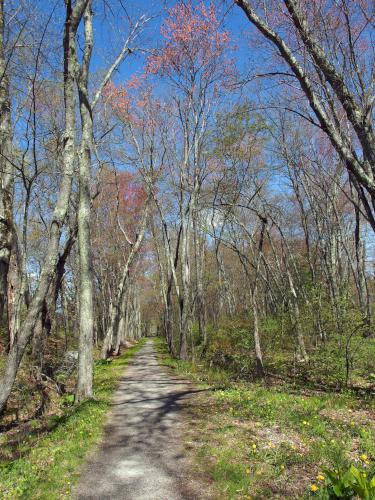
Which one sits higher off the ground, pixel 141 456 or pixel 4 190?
pixel 4 190

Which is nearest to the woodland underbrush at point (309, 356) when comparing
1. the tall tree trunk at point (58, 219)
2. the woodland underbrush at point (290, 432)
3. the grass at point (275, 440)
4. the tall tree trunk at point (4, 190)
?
the woodland underbrush at point (290, 432)

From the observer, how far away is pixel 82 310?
8.77m

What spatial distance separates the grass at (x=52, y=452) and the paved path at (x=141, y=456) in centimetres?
20

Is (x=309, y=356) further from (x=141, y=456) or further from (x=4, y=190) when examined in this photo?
(x=4, y=190)

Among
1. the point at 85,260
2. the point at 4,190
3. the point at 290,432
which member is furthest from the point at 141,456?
the point at 4,190

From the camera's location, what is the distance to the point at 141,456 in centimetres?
521

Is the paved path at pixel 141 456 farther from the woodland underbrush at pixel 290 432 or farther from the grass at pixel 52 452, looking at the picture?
the woodland underbrush at pixel 290 432

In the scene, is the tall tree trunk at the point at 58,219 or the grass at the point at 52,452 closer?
the grass at the point at 52,452

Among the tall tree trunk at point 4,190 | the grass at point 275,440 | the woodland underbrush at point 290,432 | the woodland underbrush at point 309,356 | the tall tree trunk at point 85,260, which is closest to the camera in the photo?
the woodland underbrush at point 290,432

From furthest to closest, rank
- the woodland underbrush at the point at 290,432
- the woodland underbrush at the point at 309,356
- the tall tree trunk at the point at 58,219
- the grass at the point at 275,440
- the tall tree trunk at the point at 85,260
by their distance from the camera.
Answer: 1. the woodland underbrush at the point at 309,356
2. the tall tree trunk at the point at 85,260
3. the tall tree trunk at the point at 58,219
4. the grass at the point at 275,440
5. the woodland underbrush at the point at 290,432

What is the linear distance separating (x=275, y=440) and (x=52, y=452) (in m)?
3.21

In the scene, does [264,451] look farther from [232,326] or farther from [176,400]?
[232,326]

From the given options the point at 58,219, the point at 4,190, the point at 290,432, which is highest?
the point at 4,190

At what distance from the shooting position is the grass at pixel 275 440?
4.24m
